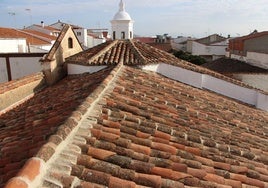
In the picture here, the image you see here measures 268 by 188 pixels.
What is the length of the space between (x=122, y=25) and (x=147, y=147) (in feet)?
32.2

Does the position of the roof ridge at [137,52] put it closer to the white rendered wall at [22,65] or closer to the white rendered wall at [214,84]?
the white rendered wall at [214,84]

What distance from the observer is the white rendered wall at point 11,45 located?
2346 cm

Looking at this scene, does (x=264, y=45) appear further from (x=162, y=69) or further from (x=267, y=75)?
(x=162, y=69)

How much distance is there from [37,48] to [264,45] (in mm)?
19853

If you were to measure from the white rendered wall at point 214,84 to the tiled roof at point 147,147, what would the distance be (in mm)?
3490

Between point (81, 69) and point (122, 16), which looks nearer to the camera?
point (81, 69)

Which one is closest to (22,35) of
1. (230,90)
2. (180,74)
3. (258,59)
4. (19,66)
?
(19,66)

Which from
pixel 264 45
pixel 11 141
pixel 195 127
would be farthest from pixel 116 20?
pixel 264 45

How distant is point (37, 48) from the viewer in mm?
26406

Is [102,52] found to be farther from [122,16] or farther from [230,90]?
[230,90]

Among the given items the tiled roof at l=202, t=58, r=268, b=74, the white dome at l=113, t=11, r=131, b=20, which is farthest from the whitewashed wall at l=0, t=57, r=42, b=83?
the tiled roof at l=202, t=58, r=268, b=74

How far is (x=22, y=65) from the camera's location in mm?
14914

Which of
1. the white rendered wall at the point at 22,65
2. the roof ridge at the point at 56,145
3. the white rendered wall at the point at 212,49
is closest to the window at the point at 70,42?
the white rendered wall at the point at 22,65

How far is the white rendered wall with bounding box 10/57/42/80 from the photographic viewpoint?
48.8 feet
